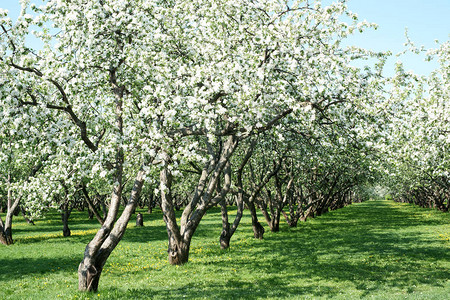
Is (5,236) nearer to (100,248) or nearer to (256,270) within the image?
(100,248)

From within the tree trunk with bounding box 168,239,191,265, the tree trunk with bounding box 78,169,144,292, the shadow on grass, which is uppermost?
the tree trunk with bounding box 78,169,144,292

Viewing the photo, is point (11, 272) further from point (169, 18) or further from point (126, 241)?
point (169, 18)

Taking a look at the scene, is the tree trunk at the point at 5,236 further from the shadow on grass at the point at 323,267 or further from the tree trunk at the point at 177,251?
the tree trunk at the point at 177,251

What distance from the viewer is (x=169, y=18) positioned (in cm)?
1472

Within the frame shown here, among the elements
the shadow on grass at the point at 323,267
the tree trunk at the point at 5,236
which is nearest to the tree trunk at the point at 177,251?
the shadow on grass at the point at 323,267

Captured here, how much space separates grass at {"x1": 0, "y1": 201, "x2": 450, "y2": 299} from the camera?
13.8m

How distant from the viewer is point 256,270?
58.2 ft

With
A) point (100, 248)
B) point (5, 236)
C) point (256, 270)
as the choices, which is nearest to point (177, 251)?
point (256, 270)

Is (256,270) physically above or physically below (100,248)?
below

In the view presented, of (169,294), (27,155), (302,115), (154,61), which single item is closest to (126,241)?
(27,155)

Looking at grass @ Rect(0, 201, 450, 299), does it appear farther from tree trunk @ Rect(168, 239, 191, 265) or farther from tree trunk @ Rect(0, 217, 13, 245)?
tree trunk @ Rect(0, 217, 13, 245)

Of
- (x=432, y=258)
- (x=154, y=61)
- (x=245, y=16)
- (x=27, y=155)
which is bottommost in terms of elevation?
(x=432, y=258)

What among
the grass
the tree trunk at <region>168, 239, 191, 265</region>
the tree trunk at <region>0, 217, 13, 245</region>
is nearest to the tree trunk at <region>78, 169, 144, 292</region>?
the grass

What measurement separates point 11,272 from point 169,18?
51.4ft
